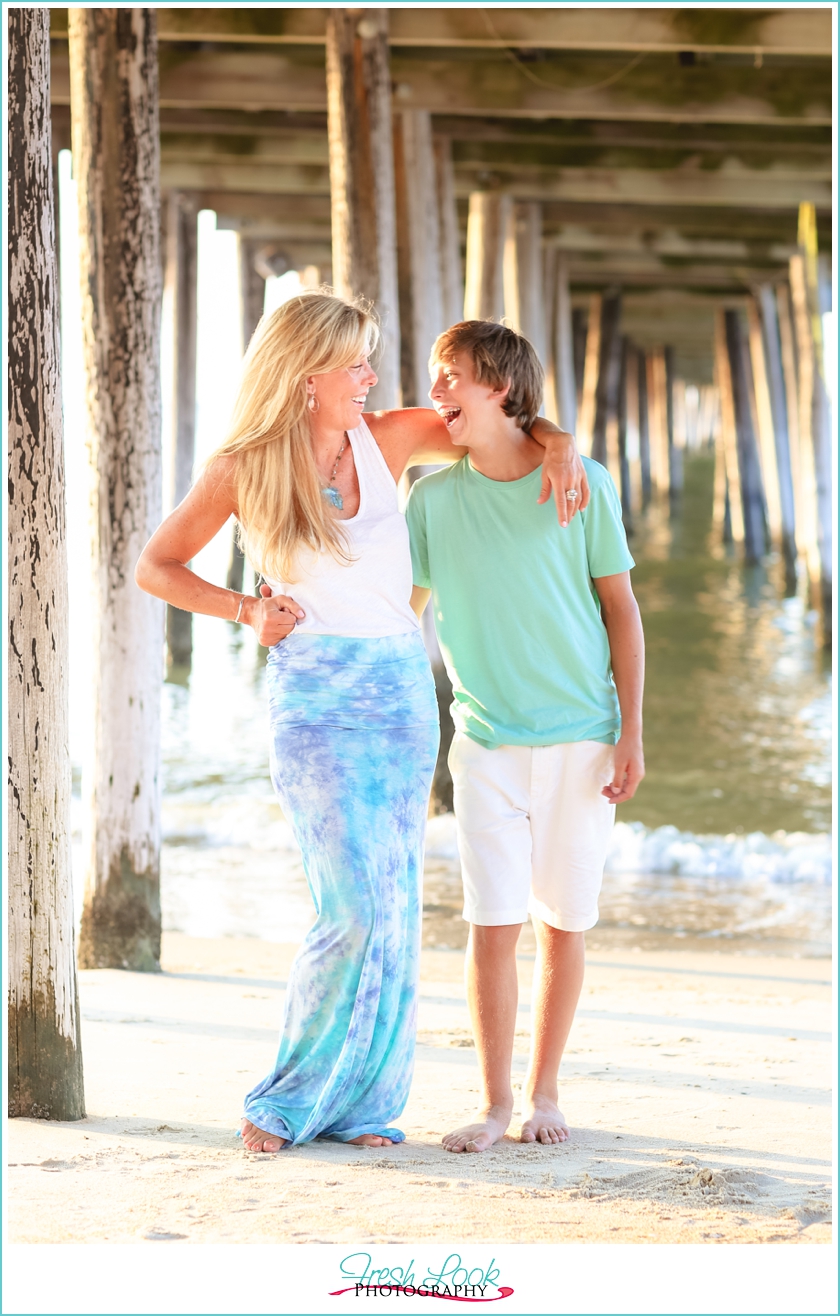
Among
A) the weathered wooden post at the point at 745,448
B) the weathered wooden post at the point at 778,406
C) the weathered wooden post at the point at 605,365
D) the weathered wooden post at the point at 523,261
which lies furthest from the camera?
the weathered wooden post at the point at 745,448

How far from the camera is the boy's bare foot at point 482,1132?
280 cm

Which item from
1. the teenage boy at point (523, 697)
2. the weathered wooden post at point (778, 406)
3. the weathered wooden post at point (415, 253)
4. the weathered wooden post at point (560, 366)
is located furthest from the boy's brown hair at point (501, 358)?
the weathered wooden post at point (778, 406)

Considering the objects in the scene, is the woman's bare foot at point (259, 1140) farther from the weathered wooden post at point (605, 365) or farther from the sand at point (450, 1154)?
the weathered wooden post at point (605, 365)

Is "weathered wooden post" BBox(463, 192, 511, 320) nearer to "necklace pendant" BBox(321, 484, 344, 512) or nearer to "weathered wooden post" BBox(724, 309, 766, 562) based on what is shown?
"necklace pendant" BBox(321, 484, 344, 512)

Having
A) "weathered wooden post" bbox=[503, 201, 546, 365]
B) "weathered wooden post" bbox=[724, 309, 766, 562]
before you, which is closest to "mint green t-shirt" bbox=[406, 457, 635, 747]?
"weathered wooden post" bbox=[503, 201, 546, 365]

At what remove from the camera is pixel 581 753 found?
290 cm

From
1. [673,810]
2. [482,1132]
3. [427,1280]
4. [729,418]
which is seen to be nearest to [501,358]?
[482,1132]

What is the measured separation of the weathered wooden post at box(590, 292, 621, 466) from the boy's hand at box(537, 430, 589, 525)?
1752cm

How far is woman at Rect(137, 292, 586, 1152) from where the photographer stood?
2756 mm

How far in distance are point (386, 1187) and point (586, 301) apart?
72.8 feet

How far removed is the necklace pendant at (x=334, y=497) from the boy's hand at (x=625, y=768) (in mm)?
778

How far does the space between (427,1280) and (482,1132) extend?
0.55m

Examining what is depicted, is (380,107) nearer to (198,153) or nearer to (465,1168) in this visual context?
(198,153)

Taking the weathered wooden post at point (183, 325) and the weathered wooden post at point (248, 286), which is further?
the weathered wooden post at point (248, 286)
